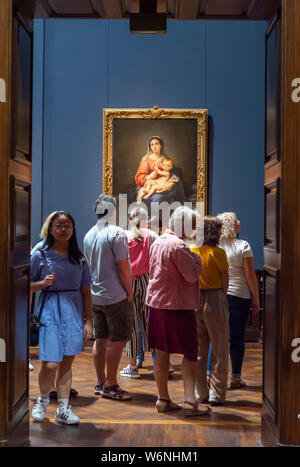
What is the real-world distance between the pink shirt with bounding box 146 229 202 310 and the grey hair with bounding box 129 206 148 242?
1.15 metres

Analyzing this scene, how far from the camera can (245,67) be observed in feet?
28.1

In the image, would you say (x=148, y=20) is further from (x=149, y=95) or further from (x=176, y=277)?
(x=149, y=95)

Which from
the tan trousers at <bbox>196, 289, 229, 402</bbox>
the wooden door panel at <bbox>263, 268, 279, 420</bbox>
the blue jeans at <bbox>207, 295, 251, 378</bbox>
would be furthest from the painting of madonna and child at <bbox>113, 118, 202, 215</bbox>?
the wooden door panel at <bbox>263, 268, 279, 420</bbox>

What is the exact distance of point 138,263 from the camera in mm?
6332

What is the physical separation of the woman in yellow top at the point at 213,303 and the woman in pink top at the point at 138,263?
41.6 inches

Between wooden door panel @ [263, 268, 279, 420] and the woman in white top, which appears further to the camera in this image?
the woman in white top

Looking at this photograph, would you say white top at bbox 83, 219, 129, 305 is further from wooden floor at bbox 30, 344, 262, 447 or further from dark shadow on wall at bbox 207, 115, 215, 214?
dark shadow on wall at bbox 207, 115, 215, 214

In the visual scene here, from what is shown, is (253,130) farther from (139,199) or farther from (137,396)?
(137,396)

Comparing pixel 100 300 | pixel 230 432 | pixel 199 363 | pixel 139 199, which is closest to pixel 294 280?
pixel 230 432

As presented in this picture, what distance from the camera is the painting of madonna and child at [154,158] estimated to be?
843 cm

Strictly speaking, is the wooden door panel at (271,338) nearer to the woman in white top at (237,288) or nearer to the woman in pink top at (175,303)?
the woman in pink top at (175,303)

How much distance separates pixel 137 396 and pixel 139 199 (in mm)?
3353

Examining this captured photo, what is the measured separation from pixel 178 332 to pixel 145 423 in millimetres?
765

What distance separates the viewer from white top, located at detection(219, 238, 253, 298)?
5953mm
